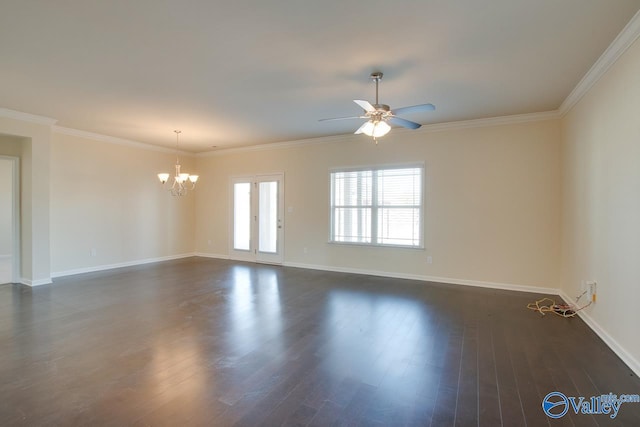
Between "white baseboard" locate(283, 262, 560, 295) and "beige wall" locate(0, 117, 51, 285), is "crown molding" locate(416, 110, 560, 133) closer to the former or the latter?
"white baseboard" locate(283, 262, 560, 295)

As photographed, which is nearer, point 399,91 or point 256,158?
point 399,91

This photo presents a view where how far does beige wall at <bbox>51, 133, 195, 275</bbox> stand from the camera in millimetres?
5848

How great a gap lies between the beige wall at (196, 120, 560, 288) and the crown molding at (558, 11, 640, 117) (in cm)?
94

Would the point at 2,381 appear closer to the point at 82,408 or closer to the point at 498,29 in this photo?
the point at 82,408

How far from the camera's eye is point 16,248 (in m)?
5.37

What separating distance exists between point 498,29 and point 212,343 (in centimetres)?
371

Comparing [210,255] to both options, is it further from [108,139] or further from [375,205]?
[375,205]

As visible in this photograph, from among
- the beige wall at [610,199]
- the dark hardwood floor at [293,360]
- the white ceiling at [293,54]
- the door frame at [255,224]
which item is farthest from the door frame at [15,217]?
the beige wall at [610,199]

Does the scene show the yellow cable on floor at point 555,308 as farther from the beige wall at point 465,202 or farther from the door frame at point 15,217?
the door frame at point 15,217

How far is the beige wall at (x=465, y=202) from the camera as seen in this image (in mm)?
4820

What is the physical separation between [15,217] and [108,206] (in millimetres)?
1430

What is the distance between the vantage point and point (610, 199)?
306cm

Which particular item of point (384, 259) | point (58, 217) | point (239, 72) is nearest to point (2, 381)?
point (239, 72)
